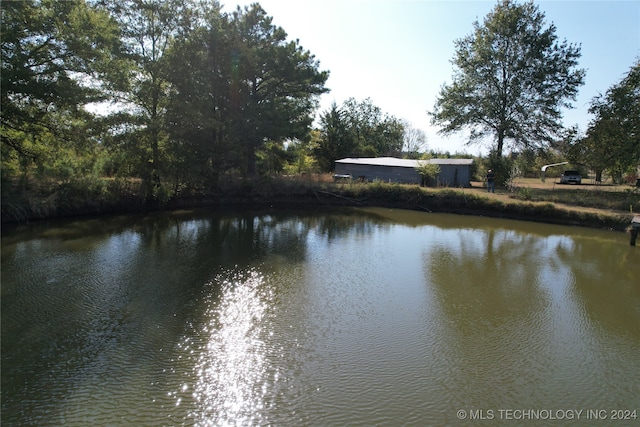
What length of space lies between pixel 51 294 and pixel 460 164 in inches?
990

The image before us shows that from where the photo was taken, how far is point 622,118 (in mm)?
20375

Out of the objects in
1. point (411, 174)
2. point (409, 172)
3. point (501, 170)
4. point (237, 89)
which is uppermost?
point (237, 89)

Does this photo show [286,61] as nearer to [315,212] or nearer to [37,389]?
[315,212]

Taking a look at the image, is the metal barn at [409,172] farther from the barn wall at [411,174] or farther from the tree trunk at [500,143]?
the tree trunk at [500,143]

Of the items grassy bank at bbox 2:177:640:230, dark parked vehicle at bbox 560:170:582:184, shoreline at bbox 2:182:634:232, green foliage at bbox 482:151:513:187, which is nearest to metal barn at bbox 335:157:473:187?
green foliage at bbox 482:151:513:187

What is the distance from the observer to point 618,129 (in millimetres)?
20297

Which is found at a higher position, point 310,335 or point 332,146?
point 332,146

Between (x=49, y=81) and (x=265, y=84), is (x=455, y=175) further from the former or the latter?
(x=49, y=81)

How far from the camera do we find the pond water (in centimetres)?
493

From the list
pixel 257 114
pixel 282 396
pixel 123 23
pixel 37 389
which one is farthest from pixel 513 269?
→ pixel 123 23

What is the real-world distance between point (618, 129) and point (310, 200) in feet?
55.7

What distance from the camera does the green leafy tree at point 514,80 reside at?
27.5 m

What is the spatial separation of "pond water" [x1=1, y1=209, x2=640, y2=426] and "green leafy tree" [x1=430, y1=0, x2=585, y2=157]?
58.4ft

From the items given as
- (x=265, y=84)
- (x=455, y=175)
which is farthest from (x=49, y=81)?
(x=455, y=175)
